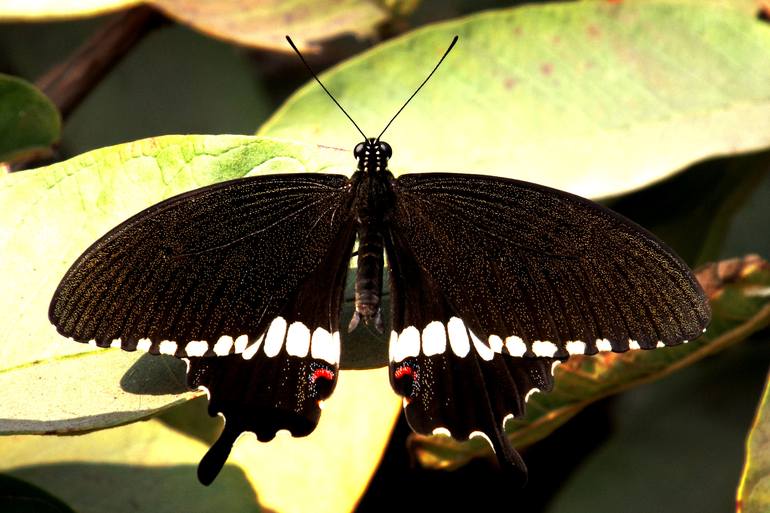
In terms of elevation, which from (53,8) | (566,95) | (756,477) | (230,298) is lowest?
(756,477)

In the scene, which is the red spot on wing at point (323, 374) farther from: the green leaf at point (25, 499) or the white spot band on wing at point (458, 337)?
the green leaf at point (25, 499)

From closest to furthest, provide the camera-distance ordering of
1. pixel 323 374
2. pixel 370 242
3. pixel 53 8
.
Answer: pixel 323 374 → pixel 370 242 → pixel 53 8

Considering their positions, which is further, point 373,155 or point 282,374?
point 373,155

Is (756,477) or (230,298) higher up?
(230,298)

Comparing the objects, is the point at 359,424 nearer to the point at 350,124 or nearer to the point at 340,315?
the point at 340,315

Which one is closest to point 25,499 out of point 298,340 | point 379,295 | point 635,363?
point 298,340

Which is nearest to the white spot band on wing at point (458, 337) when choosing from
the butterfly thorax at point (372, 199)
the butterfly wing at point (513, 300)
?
the butterfly wing at point (513, 300)

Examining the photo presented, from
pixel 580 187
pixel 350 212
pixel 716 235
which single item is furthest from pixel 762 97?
pixel 350 212

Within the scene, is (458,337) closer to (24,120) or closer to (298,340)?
(298,340)
